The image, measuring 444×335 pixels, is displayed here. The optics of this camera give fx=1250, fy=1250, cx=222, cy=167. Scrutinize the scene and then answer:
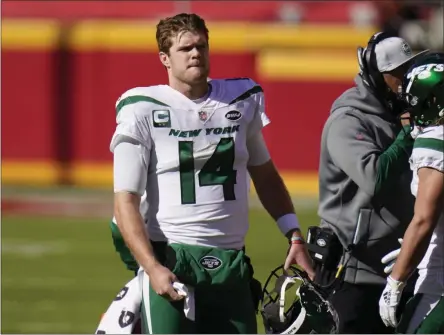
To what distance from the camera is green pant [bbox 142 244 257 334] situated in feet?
15.3

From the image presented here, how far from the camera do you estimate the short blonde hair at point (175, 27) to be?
4.76 metres

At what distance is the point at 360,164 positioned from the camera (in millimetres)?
5184

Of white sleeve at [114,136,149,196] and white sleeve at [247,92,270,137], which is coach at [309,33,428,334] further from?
white sleeve at [114,136,149,196]

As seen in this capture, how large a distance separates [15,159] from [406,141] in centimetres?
1207

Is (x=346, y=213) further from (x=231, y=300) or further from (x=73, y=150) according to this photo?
(x=73, y=150)

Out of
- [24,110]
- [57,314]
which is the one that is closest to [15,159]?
[24,110]

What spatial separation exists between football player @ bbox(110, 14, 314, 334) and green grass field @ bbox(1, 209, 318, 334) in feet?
9.70

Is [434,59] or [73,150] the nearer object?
[434,59]

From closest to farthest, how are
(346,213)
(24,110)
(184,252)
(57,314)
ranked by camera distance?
(184,252)
(346,213)
(57,314)
(24,110)

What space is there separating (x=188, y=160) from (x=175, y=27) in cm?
51

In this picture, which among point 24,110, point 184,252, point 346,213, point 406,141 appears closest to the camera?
point 184,252

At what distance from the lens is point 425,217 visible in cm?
440

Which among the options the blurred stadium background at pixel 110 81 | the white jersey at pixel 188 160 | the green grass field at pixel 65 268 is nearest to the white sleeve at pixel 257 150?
the white jersey at pixel 188 160

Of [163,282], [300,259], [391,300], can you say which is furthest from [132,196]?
[391,300]
